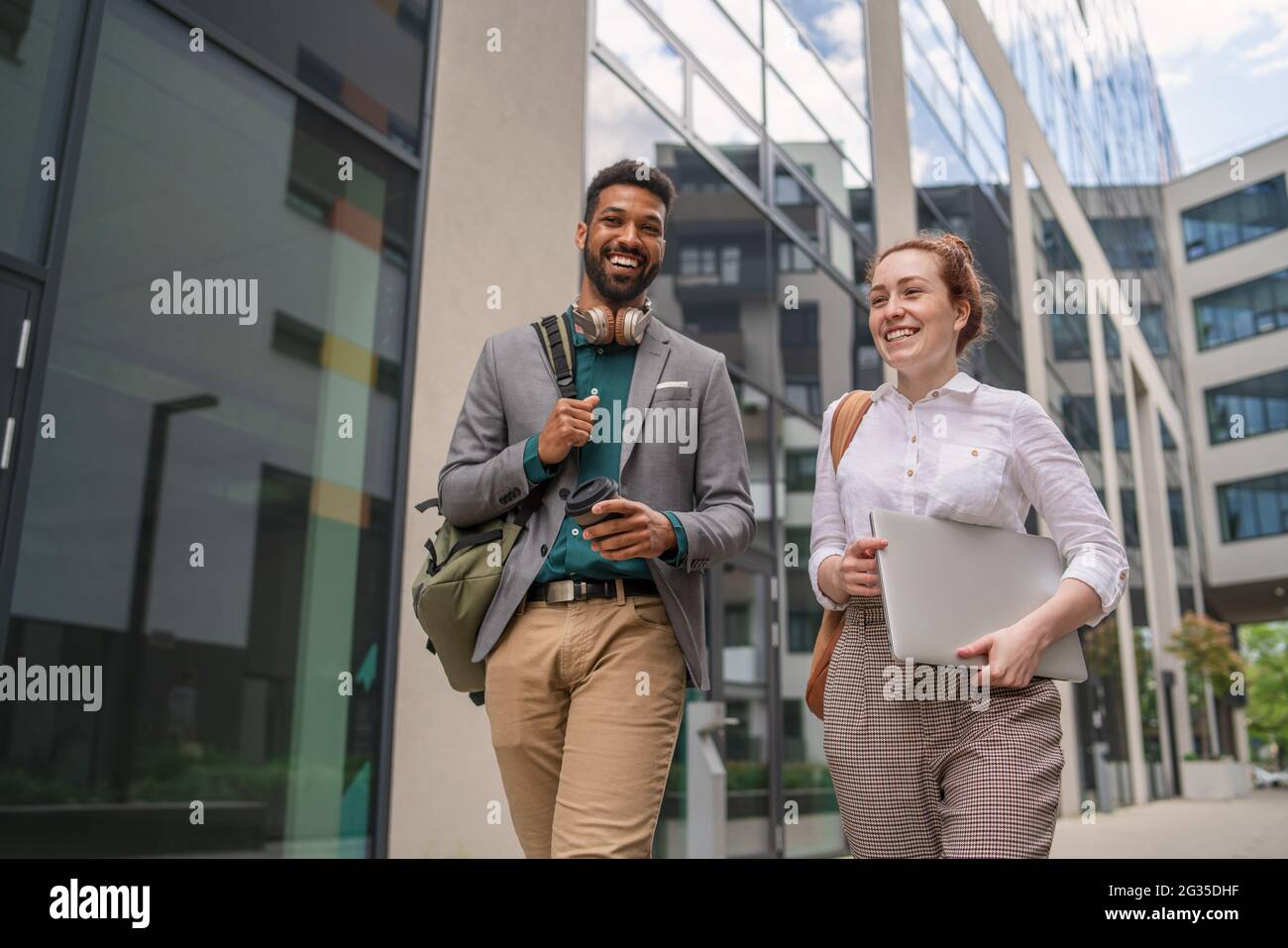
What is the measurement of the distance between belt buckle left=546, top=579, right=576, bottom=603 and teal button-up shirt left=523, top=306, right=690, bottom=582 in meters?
0.02

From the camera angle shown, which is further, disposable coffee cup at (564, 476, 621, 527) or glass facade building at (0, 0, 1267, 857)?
glass facade building at (0, 0, 1267, 857)

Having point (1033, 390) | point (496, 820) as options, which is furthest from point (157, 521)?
point (1033, 390)

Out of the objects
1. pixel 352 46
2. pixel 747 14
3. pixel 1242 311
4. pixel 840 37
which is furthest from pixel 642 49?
pixel 1242 311

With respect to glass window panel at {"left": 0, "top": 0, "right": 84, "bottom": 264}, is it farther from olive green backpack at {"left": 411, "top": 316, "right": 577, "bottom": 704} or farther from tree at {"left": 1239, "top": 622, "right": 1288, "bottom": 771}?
tree at {"left": 1239, "top": 622, "right": 1288, "bottom": 771}

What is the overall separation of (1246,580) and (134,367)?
36824 mm

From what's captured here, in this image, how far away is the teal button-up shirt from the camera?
2.41m

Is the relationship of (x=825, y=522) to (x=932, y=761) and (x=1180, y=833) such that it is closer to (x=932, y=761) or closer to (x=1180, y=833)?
(x=932, y=761)

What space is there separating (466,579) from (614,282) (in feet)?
2.52

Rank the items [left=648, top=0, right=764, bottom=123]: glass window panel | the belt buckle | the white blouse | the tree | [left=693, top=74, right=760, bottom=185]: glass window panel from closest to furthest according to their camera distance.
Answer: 1. the white blouse
2. the belt buckle
3. [left=648, top=0, right=764, bottom=123]: glass window panel
4. [left=693, top=74, right=760, bottom=185]: glass window panel
5. the tree

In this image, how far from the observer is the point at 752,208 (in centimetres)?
945

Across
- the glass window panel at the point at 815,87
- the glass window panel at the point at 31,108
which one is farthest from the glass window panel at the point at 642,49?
the glass window panel at the point at 31,108

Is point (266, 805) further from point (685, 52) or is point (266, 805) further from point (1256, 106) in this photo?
point (1256, 106)

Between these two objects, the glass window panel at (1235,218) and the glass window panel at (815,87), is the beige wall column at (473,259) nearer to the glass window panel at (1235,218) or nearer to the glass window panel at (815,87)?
the glass window panel at (815,87)

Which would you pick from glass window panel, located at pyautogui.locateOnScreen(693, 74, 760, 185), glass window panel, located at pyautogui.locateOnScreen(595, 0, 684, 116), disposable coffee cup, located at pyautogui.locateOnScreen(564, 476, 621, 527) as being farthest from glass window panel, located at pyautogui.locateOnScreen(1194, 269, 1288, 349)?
disposable coffee cup, located at pyautogui.locateOnScreen(564, 476, 621, 527)
